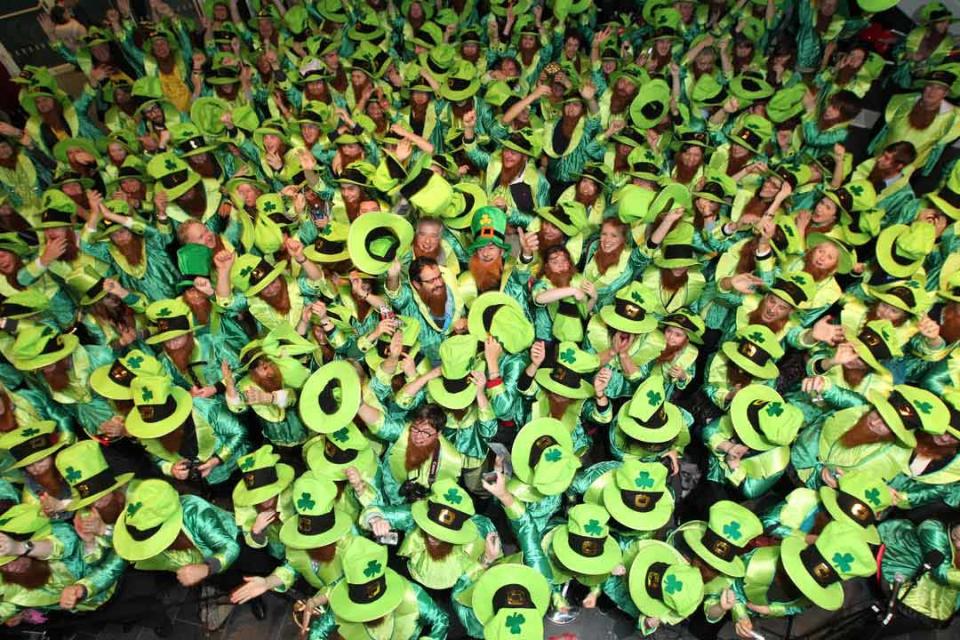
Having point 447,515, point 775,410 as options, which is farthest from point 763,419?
point 447,515

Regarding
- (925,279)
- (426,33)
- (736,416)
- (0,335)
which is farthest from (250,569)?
(426,33)

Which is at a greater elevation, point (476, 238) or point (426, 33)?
point (426, 33)

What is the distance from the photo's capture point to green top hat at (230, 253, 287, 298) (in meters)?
4.20

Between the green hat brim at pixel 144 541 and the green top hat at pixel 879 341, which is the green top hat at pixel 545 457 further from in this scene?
the green top hat at pixel 879 341

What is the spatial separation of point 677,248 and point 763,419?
5.38 ft

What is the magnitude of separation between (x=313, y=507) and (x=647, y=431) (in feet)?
7.10

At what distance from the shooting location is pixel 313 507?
10.1ft

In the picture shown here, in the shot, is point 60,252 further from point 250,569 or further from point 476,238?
point 476,238

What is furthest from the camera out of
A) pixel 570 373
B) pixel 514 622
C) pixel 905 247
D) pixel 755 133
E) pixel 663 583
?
pixel 755 133

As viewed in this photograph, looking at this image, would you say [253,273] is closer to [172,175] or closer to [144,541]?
[172,175]

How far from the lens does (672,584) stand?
2979mm

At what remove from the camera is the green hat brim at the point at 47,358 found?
3.74 meters

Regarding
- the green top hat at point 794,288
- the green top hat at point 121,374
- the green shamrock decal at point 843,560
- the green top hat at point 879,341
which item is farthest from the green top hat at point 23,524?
the green top hat at point 879,341

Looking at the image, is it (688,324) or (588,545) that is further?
(688,324)
